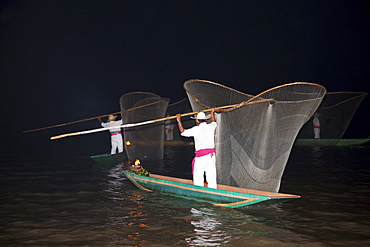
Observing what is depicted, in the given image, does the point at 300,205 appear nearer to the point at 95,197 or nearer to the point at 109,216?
the point at 109,216

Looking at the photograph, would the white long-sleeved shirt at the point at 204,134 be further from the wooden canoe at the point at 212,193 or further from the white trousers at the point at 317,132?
the white trousers at the point at 317,132

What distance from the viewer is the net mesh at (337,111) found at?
1759cm

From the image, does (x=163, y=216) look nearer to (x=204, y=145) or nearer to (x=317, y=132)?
(x=204, y=145)

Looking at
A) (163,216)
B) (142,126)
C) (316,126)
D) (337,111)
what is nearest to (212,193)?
(163,216)

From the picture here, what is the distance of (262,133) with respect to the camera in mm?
6840

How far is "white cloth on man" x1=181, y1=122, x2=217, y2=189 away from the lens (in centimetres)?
732

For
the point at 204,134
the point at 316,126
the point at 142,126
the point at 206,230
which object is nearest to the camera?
the point at 206,230

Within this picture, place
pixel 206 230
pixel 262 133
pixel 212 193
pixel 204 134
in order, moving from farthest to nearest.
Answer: pixel 204 134
pixel 212 193
pixel 262 133
pixel 206 230

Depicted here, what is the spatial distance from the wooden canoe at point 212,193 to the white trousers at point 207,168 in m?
0.20

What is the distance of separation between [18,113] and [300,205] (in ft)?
111

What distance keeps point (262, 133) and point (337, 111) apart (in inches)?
498

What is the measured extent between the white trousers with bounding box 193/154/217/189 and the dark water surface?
1.45ft

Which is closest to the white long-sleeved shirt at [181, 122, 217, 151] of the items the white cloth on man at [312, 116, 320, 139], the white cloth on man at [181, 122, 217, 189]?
the white cloth on man at [181, 122, 217, 189]

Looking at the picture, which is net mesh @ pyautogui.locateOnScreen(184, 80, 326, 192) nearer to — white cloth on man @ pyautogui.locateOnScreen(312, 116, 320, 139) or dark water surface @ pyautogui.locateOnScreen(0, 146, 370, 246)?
dark water surface @ pyautogui.locateOnScreen(0, 146, 370, 246)
